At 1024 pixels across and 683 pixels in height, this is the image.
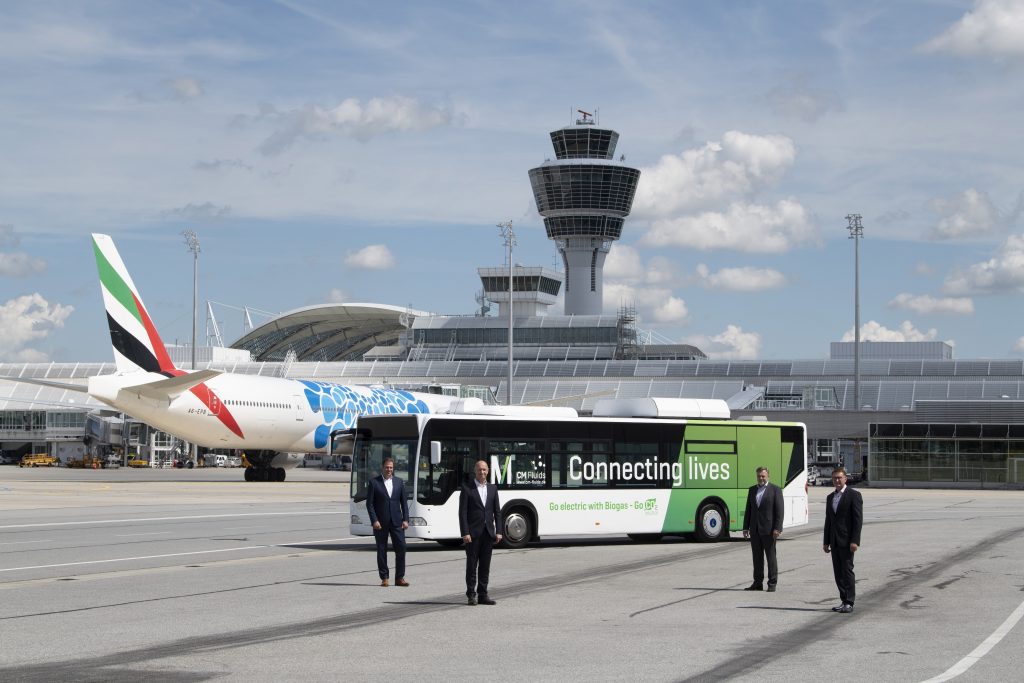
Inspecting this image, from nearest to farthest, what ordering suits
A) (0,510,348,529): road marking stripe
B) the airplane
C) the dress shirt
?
the dress shirt, (0,510,348,529): road marking stripe, the airplane

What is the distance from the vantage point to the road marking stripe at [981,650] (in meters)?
12.0

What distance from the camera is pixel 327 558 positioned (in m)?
24.6

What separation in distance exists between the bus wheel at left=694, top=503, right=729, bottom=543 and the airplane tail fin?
36.5 m

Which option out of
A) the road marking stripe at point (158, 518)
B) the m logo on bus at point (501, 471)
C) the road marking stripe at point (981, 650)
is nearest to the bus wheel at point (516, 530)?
the m logo on bus at point (501, 471)

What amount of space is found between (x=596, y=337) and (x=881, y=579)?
11990cm

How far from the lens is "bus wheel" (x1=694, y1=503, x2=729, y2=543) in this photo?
30156mm

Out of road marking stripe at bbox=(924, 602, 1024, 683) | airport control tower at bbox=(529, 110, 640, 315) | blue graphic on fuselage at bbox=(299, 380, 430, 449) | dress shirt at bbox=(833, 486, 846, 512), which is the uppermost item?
airport control tower at bbox=(529, 110, 640, 315)

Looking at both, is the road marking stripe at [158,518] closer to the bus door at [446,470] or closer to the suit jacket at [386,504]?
the bus door at [446,470]

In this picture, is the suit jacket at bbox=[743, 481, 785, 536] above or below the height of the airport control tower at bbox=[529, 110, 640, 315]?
below

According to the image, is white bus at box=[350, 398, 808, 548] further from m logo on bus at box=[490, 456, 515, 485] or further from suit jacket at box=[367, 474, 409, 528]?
suit jacket at box=[367, 474, 409, 528]

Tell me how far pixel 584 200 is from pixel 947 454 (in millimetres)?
89160

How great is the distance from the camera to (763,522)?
65.1 feet

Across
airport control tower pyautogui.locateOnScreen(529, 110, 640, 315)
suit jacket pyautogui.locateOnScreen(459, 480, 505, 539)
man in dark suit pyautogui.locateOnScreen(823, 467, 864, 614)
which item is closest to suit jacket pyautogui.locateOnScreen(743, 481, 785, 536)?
man in dark suit pyautogui.locateOnScreen(823, 467, 864, 614)

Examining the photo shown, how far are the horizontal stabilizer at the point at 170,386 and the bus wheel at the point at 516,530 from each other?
32969mm
